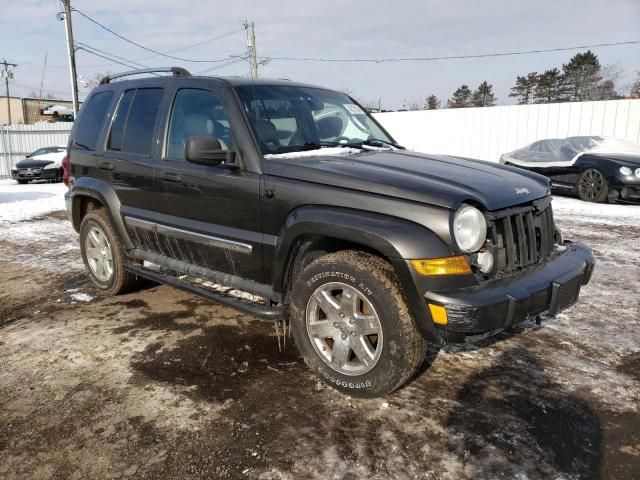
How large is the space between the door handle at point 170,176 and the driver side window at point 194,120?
5.1 inches

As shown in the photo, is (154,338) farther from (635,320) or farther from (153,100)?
(635,320)

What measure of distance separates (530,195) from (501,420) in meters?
1.34

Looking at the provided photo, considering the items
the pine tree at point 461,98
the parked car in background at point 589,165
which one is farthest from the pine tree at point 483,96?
the parked car in background at point 589,165

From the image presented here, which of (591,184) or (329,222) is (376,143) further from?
(591,184)

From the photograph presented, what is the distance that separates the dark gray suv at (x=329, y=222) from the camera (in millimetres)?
2615

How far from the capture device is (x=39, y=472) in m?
2.35

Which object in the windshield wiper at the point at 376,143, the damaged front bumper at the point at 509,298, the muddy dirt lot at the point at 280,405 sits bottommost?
the muddy dirt lot at the point at 280,405

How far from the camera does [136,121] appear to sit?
14.0 feet

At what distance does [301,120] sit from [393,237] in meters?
1.51

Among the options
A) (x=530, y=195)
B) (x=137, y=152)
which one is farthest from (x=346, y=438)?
(x=137, y=152)

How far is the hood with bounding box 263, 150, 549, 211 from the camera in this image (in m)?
2.71

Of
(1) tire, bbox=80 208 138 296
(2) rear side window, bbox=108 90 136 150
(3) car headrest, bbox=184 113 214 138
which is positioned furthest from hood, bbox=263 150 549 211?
(1) tire, bbox=80 208 138 296

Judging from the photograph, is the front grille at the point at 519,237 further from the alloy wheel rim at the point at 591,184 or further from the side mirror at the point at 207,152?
the alloy wheel rim at the point at 591,184

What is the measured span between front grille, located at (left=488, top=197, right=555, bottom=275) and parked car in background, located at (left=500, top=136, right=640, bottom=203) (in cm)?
783
